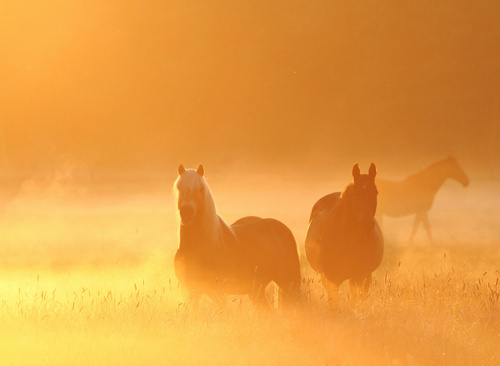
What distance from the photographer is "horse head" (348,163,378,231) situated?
751 cm

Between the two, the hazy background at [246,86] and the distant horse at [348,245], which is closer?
the distant horse at [348,245]

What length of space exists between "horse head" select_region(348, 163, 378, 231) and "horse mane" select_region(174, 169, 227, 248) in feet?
5.78

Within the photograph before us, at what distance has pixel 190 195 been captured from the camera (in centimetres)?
639

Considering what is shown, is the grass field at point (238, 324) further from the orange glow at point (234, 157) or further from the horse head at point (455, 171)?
the horse head at point (455, 171)

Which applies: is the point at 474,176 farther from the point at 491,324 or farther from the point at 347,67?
the point at 491,324

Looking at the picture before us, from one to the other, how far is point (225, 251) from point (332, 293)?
6.09 feet

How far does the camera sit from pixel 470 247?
14945 mm

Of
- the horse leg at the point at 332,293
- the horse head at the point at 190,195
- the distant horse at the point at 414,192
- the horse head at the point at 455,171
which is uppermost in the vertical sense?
the horse head at the point at 455,171

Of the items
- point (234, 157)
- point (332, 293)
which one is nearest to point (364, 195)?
point (332, 293)

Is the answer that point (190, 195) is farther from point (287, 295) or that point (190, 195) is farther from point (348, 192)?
point (348, 192)

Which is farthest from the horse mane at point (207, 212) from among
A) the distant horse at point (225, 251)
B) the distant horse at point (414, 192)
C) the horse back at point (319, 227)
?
the distant horse at point (414, 192)

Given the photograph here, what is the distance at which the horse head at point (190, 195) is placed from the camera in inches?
249

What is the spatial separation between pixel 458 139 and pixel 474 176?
9095 millimetres

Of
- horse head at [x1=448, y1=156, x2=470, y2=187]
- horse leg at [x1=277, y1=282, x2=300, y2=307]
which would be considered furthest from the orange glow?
horse head at [x1=448, y1=156, x2=470, y2=187]
